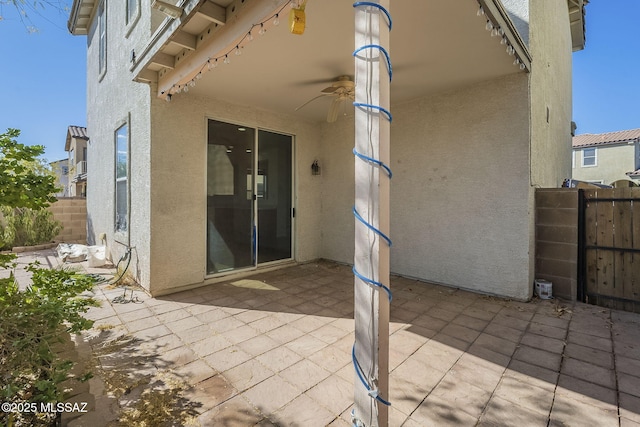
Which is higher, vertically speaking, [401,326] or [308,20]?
[308,20]

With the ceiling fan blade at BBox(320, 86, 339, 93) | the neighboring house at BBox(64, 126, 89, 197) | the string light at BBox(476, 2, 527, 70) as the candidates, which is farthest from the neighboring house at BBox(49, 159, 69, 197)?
the string light at BBox(476, 2, 527, 70)

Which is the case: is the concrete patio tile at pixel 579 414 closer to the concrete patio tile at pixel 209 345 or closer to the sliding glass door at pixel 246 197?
the concrete patio tile at pixel 209 345

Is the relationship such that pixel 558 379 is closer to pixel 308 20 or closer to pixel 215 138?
pixel 308 20

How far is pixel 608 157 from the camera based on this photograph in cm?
1681

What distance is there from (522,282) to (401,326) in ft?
6.38

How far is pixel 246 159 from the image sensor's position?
191 inches

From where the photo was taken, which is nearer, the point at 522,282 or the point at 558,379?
the point at 558,379

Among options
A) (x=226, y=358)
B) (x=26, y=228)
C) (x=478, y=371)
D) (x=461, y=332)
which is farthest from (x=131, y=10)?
(x=478, y=371)

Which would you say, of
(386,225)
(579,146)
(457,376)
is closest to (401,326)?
(457,376)

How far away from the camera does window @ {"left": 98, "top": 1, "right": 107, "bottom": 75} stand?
5.88 metres

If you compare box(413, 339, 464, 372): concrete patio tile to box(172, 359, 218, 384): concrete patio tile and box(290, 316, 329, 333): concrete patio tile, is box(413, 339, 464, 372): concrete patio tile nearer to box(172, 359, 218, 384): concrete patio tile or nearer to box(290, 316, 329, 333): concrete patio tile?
box(290, 316, 329, 333): concrete patio tile

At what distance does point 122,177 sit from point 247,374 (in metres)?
4.31

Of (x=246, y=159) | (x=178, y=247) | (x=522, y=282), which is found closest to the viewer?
(x=522, y=282)

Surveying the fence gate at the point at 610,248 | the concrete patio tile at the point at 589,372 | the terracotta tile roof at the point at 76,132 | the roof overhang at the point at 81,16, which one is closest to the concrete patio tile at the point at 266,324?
the concrete patio tile at the point at 589,372
